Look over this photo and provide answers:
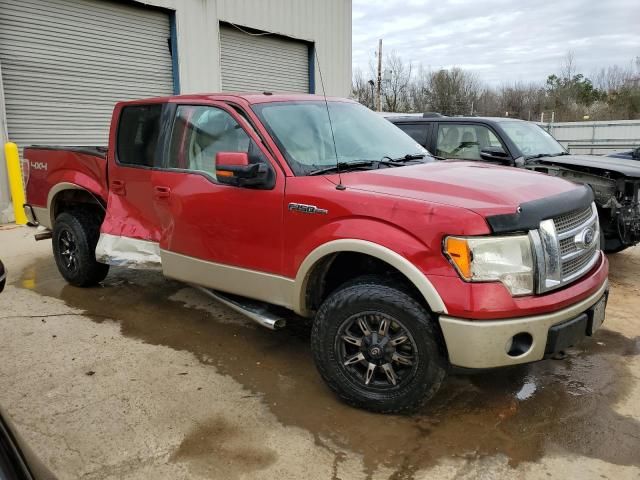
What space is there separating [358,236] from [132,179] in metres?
2.53

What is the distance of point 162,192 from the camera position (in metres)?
4.36

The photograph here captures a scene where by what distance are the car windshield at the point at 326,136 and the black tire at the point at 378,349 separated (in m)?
0.95

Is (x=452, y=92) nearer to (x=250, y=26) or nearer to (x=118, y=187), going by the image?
(x=250, y=26)

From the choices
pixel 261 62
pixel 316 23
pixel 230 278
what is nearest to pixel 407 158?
→ pixel 230 278

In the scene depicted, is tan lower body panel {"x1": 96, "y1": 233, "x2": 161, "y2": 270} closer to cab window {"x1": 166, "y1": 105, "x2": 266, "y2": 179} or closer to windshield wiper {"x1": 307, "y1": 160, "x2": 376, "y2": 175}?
cab window {"x1": 166, "y1": 105, "x2": 266, "y2": 179}

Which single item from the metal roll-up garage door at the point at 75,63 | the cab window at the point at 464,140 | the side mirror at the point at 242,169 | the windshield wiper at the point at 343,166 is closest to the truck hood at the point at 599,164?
the cab window at the point at 464,140

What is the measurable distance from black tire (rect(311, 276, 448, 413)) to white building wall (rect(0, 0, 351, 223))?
8.62 m

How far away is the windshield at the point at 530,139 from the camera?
688cm

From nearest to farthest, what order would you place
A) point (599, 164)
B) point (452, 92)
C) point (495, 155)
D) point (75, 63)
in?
point (599, 164) < point (495, 155) < point (75, 63) < point (452, 92)

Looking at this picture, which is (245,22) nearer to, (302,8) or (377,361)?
(302,8)

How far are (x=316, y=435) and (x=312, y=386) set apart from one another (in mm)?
604

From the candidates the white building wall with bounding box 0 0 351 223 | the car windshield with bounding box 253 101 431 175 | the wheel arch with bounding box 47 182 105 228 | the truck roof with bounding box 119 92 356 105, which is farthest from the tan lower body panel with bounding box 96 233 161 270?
the white building wall with bounding box 0 0 351 223

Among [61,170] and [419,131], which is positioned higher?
[419,131]

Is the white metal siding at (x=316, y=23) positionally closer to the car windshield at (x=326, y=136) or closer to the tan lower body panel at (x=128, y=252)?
the tan lower body panel at (x=128, y=252)
